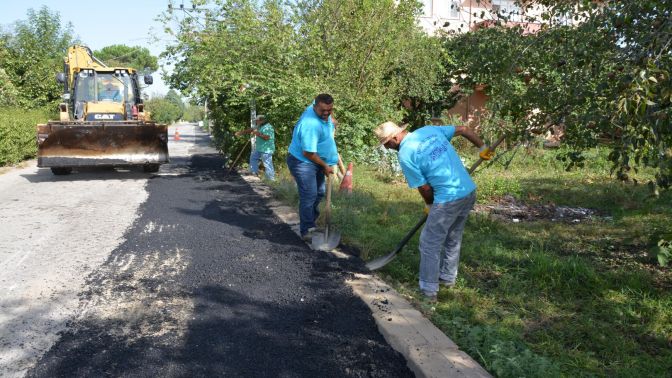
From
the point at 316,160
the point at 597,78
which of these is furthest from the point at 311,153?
the point at 597,78

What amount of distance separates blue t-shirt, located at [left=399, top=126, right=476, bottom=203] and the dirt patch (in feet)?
10.4

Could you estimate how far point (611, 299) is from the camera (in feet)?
13.1

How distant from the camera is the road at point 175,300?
3.10m

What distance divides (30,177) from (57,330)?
9.62 metres

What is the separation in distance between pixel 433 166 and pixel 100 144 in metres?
8.71

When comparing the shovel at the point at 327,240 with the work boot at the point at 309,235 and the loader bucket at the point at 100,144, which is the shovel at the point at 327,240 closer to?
the work boot at the point at 309,235

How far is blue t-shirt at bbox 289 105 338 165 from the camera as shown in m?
5.54

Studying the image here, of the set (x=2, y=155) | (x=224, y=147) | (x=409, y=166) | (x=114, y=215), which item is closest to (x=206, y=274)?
(x=409, y=166)

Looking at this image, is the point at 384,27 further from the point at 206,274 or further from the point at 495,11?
the point at 206,274

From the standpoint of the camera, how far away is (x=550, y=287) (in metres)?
4.25

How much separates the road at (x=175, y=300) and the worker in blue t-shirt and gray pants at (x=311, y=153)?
366 millimetres

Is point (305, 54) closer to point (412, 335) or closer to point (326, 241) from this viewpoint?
point (326, 241)

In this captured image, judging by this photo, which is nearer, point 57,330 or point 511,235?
point 57,330

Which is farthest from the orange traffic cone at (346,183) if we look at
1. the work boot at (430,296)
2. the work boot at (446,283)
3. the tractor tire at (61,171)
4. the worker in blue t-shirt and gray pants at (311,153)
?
the tractor tire at (61,171)
